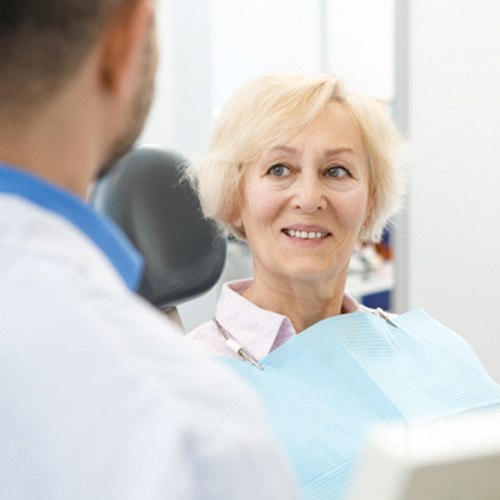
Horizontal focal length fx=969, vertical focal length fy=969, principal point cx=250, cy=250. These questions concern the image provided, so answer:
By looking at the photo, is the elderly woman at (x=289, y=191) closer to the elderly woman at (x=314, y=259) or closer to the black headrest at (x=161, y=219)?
the elderly woman at (x=314, y=259)

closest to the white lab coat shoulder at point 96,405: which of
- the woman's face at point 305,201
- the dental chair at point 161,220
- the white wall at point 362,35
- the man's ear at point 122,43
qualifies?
the man's ear at point 122,43

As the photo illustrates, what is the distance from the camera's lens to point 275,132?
1723 millimetres

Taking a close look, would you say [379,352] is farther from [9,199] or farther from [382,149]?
[9,199]

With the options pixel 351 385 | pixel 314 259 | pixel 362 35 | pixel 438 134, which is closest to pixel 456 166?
pixel 438 134

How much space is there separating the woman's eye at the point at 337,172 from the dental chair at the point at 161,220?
1.16ft

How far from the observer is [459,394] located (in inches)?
67.3

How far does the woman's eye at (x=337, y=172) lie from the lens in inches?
70.0

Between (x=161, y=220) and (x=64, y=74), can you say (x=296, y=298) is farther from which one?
(x=64, y=74)

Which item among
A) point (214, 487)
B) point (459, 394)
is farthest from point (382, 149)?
point (214, 487)

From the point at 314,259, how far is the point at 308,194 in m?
0.12

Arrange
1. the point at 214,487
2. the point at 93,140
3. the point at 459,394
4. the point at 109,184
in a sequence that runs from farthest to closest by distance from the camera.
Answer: the point at 109,184 → the point at 459,394 → the point at 93,140 → the point at 214,487

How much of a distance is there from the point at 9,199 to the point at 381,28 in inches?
182

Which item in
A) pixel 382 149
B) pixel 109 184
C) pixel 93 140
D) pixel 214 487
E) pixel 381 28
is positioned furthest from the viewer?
pixel 381 28

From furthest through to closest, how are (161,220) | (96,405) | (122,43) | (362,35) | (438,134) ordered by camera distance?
(362,35) → (438,134) → (161,220) → (122,43) → (96,405)
